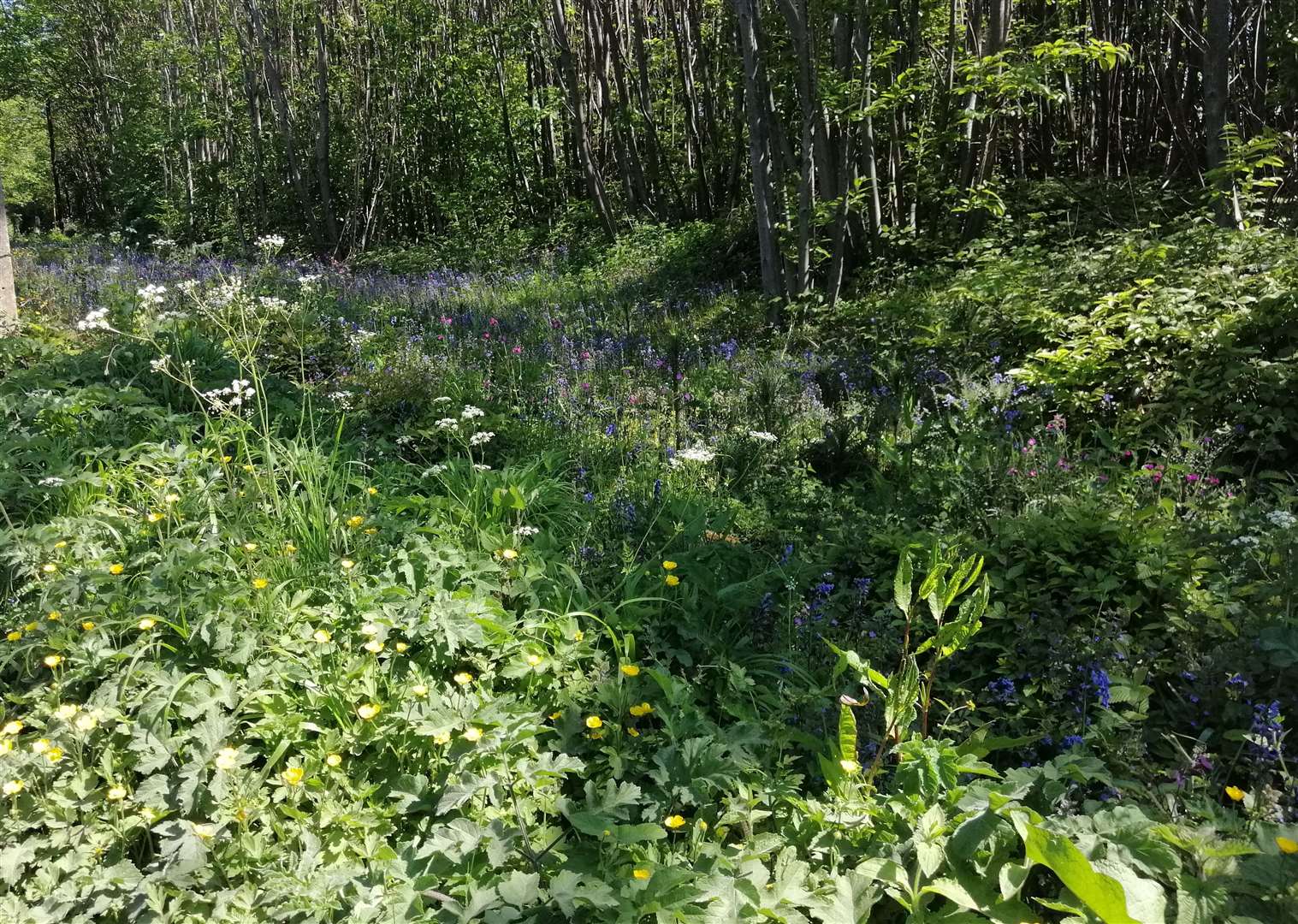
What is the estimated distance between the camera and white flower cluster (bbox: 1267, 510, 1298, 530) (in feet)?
8.64

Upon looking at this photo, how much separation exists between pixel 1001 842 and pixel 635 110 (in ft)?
42.9

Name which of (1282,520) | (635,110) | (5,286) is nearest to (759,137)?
(1282,520)

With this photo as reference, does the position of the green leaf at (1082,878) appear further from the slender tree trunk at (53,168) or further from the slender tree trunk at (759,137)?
the slender tree trunk at (53,168)

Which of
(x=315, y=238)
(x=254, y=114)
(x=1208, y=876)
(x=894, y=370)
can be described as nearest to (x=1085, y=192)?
(x=894, y=370)

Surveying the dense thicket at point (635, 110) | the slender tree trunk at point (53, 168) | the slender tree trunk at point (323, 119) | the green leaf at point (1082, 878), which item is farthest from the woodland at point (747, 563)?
the slender tree trunk at point (53, 168)

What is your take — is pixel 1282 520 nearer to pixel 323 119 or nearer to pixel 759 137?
pixel 759 137

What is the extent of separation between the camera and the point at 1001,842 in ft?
5.70

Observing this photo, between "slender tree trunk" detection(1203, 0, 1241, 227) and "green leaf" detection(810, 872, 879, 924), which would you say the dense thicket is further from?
"green leaf" detection(810, 872, 879, 924)

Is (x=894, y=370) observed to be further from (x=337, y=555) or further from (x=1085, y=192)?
(x=1085, y=192)

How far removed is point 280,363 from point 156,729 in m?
4.40

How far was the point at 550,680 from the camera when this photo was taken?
2545 millimetres

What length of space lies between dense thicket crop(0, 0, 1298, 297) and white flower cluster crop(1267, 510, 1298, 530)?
11.1 feet

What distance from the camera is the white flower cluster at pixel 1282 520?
104 inches

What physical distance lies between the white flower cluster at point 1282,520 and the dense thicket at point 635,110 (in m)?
3.40
